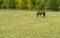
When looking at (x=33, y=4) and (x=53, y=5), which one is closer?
(x=53, y=5)

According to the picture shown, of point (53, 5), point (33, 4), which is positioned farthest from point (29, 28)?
point (33, 4)

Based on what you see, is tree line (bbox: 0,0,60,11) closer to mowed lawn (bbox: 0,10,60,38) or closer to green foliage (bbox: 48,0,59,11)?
green foliage (bbox: 48,0,59,11)

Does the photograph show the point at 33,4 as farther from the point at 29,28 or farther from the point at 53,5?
the point at 29,28

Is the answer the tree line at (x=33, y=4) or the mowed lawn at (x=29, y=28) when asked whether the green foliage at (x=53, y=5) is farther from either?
the mowed lawn at (x=29, y=28)

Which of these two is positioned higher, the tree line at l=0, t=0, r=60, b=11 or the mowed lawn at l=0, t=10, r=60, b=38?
the mowed lawn at l=0, t=10, r=60, b=38

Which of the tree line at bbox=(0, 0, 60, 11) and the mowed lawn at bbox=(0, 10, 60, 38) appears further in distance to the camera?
the tree line at bbox=(0, 0, 60, 11)

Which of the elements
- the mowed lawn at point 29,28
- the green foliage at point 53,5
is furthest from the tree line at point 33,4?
the mowed lawn at point 29,28

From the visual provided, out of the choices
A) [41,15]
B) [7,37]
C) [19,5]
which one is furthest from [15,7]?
[7,37]

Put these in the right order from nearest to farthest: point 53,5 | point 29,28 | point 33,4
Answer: point 29,28
point 53,5
point 33,4

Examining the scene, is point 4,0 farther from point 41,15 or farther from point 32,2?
point 41,15

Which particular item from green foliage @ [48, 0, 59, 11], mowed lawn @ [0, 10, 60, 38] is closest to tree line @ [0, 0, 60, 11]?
green foliage @ [48, 0, 59, 11]

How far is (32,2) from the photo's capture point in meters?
36.2

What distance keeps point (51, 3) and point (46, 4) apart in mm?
1123

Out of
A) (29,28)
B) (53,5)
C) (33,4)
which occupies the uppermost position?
(29,28)
